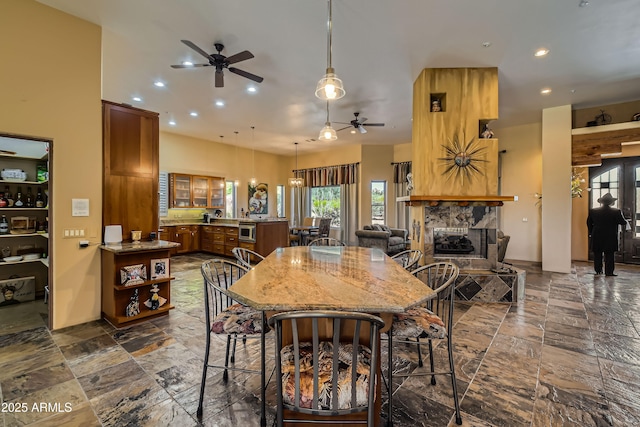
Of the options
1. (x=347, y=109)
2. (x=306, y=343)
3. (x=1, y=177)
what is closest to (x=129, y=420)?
(x=306, y=343)

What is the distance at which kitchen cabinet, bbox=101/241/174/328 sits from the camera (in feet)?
9.98

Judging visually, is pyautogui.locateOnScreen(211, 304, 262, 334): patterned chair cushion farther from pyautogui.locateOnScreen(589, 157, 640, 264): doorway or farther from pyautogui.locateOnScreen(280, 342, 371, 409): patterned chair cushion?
pyautogui.locateOnScreen(589, 157, 640, 264): doorway

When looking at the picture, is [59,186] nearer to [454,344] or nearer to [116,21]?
[116,21]

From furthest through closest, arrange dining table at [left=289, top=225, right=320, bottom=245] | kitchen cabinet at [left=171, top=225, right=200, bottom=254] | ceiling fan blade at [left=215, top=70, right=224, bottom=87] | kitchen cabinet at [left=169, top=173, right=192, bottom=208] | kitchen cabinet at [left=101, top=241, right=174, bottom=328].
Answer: dining table at [left=289, top=225, right=320, bottom=245] → kitchen cabinet at [left=169, top=173, right=192, bottom=208] → kitchen cabinet at [left=171, top=225, right=200, bottom=254] → ceiling fan blade at [left=215, top=70, right=224, bottom=87] → kitchen cabinet at [left=101, top=241, right=174, bottom=328]

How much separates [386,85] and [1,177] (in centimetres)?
549

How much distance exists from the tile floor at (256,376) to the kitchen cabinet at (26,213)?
52 centimetres

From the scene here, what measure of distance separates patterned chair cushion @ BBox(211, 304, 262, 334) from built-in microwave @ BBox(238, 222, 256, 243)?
15.1 feet

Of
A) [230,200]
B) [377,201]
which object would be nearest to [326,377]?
[377,201]

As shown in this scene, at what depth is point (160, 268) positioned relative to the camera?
3.35 metres

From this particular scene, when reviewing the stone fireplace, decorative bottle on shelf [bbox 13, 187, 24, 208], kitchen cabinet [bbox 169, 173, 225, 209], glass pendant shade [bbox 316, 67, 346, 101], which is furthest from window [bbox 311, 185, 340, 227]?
decorative bottle on shelf [bbox 13, 187, 24, 208]

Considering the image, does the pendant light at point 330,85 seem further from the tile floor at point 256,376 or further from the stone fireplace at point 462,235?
the stone fireplace at point 462,235

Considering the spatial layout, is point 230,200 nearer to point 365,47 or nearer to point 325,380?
point 365,47

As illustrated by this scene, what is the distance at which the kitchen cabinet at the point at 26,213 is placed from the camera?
11.6 feet

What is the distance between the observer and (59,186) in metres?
2.94
